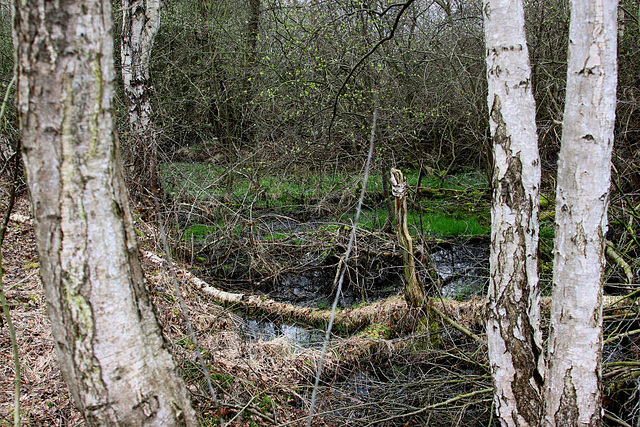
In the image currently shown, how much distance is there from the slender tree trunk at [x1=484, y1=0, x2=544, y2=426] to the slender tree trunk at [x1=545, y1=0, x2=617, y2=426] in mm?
202

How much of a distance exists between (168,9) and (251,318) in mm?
8209

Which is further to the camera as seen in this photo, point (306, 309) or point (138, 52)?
point (138, 52)

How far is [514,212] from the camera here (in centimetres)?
264

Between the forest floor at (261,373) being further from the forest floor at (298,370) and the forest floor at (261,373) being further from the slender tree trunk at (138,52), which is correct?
the slender tree trunk at (138,52)

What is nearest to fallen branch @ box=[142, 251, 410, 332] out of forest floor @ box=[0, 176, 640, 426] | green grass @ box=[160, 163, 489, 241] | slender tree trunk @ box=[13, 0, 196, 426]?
forest floor @ box=[0, 176, 640, 426]

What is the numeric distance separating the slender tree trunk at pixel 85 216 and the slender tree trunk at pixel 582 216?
190cm

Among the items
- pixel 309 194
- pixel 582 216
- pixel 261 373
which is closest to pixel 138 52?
pixel 309 194

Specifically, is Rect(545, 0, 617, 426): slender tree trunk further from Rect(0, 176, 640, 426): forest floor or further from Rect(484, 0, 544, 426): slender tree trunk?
Rect(0, 176, 640, 426): forest floor

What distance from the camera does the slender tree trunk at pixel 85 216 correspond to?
117 cm

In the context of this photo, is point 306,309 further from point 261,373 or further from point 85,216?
point 85,216

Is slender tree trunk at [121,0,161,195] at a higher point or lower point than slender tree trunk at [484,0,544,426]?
higher

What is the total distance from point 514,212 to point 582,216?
1.30ft

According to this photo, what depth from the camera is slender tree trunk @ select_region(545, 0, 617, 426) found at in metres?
2.19

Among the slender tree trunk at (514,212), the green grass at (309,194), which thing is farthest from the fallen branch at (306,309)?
the slender tree trunk at (514,212)
